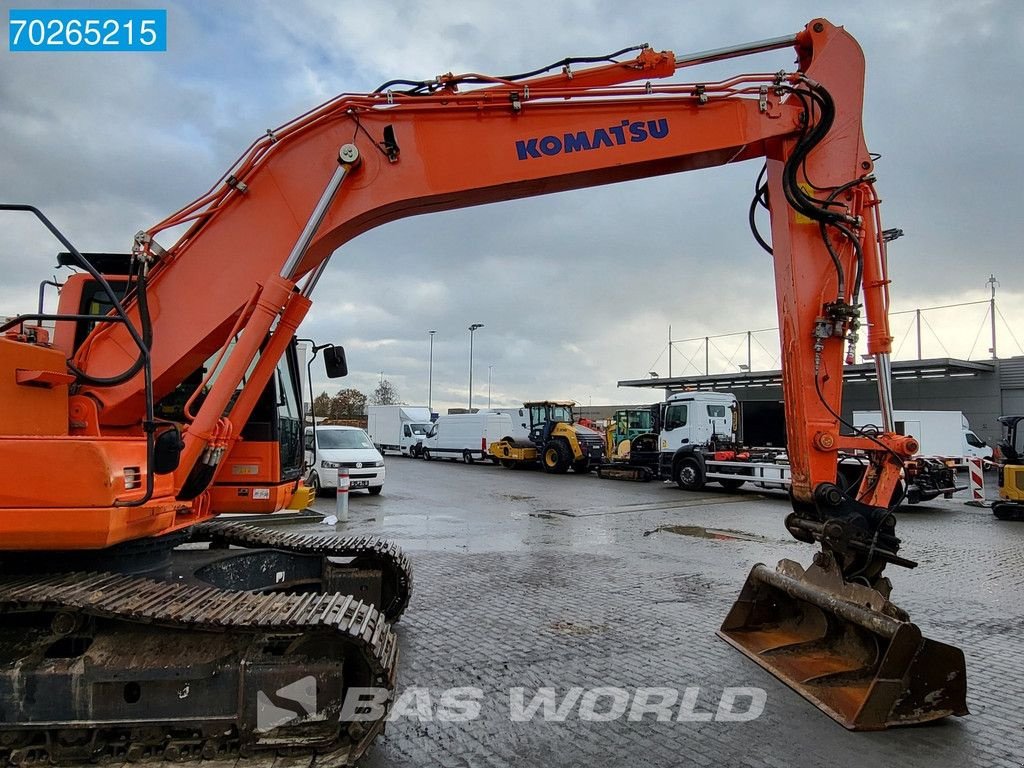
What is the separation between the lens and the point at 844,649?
520cm

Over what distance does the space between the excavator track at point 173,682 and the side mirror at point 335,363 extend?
2336mm

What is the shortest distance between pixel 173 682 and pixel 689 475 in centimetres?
1903

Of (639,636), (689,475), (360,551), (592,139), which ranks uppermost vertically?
(592,139)

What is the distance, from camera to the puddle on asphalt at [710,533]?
1180 centimetres

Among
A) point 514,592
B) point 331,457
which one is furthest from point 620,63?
point 331,457

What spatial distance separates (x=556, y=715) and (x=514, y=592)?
10.6 feet

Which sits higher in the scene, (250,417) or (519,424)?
(250,417)

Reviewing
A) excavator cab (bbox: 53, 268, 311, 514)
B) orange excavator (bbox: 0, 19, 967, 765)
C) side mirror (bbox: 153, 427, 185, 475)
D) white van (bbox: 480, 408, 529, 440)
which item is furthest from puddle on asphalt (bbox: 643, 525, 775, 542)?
white van (bbox: 480, 408, 529, 440)

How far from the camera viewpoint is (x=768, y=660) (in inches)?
211

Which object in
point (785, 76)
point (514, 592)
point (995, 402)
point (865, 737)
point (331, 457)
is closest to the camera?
point (865, 737)

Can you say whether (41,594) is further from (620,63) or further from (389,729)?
(620,63)

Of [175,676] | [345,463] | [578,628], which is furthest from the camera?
[345,463]

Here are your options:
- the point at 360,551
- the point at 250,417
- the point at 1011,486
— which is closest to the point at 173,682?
Answer: the point at 250,417

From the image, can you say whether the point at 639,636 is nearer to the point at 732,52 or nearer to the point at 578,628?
the point at 578,628
